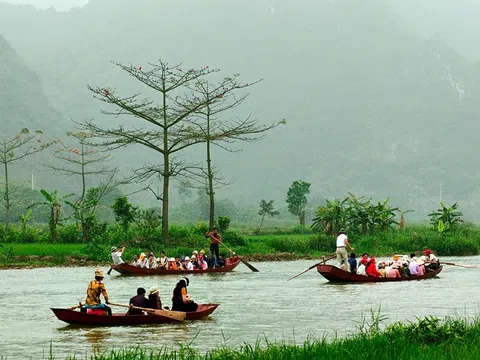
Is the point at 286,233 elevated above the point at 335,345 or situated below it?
above

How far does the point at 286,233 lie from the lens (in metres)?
69.4

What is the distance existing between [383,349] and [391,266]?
22441 mm

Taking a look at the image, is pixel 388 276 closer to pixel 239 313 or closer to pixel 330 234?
pixel 239 313

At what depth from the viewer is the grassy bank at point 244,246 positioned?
43031 mm

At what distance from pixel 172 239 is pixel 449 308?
83.8 ft

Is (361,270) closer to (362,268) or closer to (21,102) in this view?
(362,268)

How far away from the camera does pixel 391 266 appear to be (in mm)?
35375

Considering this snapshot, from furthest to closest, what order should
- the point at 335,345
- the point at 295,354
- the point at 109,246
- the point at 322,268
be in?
the point at 109,246 → the point at 322,268 → the point at 335,345 → the point at 295,354

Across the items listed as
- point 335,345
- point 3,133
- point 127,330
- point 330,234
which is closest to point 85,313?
point 127,330

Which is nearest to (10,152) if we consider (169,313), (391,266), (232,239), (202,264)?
(232,239)

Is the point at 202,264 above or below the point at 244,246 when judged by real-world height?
below

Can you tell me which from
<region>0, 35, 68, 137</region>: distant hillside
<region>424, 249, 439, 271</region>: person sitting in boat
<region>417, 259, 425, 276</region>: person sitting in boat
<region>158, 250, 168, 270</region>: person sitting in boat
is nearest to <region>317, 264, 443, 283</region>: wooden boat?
<region>417, 259, 425, 276</region>: person sitting in boat

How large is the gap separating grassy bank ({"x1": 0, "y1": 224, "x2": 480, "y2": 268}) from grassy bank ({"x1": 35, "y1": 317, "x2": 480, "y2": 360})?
2764cm

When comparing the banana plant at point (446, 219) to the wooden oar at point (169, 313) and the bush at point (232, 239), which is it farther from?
the wooden oar at point (169, 313)
